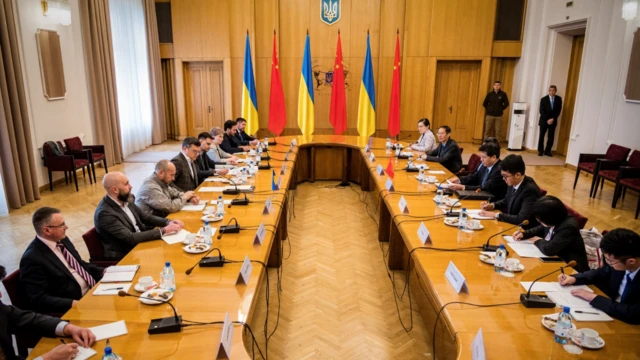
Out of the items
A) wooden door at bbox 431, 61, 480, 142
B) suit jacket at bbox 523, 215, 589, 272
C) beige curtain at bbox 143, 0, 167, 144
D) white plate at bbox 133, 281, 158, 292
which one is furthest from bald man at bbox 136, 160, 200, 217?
wooden door at bbox 431, 61, 480, 142

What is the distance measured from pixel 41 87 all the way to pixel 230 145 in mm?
3153

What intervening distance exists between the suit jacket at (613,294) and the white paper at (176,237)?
8.67 feet

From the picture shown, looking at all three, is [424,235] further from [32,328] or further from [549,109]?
[549,109]

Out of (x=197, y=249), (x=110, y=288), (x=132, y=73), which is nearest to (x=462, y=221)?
(x=197, y=249)

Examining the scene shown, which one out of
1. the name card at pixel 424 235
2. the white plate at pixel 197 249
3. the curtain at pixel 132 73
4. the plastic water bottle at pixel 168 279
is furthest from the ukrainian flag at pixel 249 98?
the plastic water bottle at pixel 168 279

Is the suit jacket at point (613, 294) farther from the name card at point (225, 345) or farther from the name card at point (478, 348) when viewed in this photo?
the name card at point (225, 345)

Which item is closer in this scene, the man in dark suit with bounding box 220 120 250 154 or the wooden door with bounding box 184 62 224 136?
the man in dark suit with bounding box 220 120 250 154

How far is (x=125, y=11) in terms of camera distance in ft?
32.9

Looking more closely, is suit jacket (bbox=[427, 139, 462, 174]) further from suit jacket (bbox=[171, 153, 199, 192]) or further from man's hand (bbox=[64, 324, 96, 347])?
man's hand (bbox=[64, 324, 96, 347])

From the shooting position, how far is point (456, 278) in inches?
102

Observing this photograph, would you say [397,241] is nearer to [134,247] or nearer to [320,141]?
[134,247]

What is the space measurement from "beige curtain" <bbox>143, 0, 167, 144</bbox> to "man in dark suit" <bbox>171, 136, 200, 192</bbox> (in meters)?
7.25

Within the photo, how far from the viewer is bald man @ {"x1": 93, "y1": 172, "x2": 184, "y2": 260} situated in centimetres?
322

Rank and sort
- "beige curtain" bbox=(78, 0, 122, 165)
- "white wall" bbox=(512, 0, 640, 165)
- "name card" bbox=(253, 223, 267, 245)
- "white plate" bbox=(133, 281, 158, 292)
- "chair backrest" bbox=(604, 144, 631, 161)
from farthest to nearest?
"beige curtain" bbox=(78, 0, 122, 165) → "white wall" bbox=(512, 0, 640, 165) → "chair backrest" bbox=(604, 144, 631, 161) → "name card" bbox=(253, 223, 267, 245) → "white plate" bbox=(133, 281, 158, 292)
